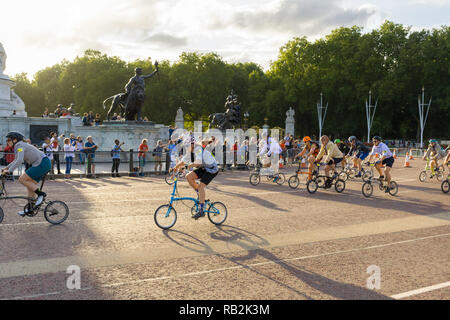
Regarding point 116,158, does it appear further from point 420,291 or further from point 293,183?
point 420,291

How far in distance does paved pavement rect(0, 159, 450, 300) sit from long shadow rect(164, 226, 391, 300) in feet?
0.05

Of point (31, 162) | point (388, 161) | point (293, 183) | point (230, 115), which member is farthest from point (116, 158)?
point (230, 115)

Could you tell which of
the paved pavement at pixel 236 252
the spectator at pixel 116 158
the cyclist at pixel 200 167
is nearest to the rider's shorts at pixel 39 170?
the paved pavement at pixel 236 252

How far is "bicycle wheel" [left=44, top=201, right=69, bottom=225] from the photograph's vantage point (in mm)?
9039

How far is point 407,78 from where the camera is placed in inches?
2104

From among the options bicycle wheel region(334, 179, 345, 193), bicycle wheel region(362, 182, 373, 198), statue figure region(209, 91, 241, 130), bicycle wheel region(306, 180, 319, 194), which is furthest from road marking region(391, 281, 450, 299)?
statue figure region(209, 91, 241, 130)

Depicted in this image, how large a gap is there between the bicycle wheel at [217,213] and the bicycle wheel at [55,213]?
3.03m

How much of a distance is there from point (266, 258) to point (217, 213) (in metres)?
2.62

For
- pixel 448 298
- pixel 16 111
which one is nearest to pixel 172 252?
pixel 448 298

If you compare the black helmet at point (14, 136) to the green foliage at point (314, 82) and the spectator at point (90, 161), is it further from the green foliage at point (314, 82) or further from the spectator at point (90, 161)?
the green foliage at point (314, 82)

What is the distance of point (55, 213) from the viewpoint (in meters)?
9.08

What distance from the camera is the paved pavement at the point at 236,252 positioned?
5348 millimetres

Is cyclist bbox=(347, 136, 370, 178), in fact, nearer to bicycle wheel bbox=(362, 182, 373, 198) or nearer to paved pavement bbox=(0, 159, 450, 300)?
bicycle wheel bbox=(362, 182, 373, 198)

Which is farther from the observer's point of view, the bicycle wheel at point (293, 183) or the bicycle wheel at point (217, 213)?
the bicycle wheel at point (293, 183)
